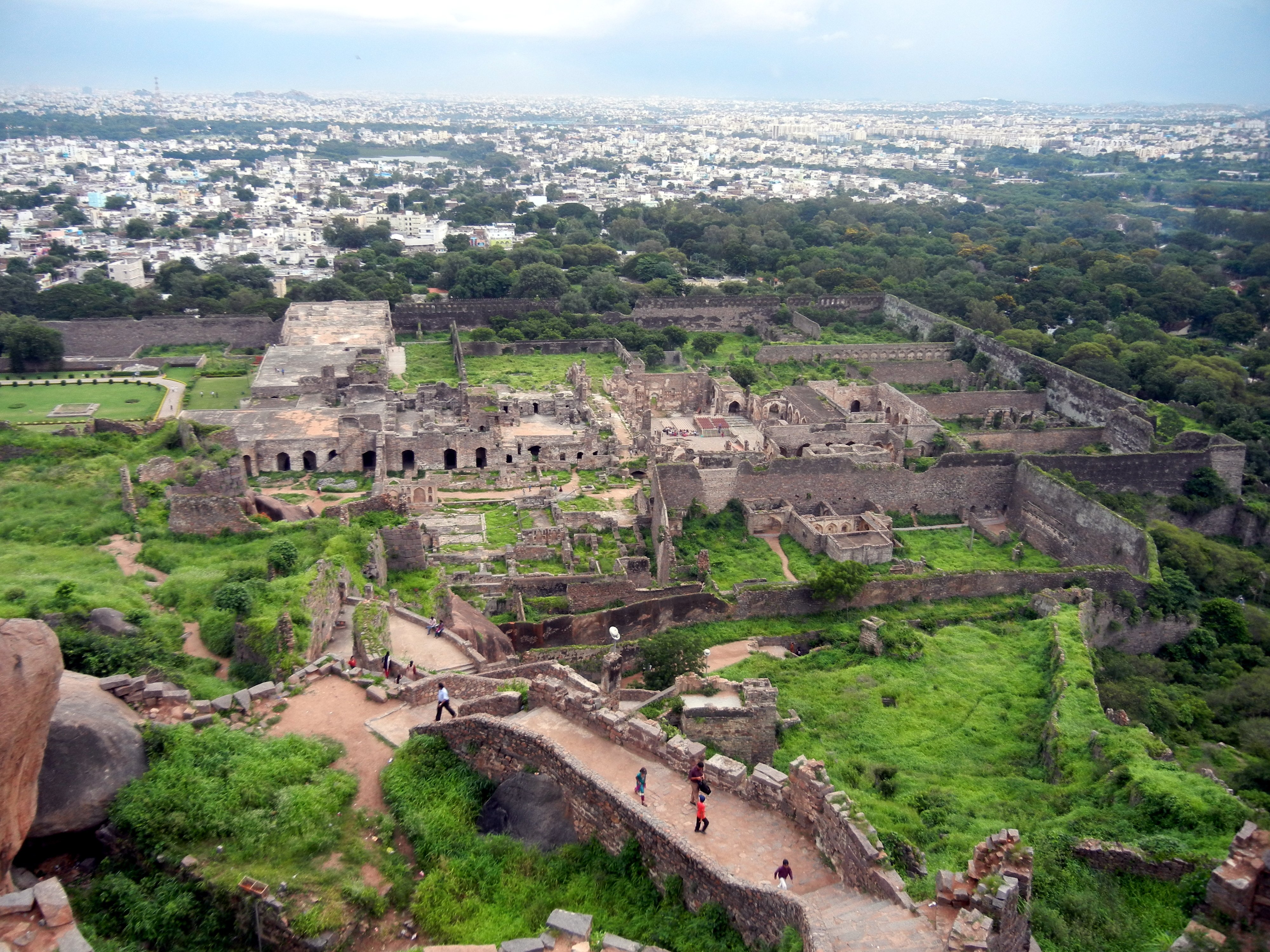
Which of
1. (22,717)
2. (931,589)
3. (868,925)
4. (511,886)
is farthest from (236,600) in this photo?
(931,589)

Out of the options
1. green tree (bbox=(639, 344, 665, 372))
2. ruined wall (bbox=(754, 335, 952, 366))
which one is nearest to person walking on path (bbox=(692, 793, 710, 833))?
green tree (bbox=(639, 344, 665, 372))

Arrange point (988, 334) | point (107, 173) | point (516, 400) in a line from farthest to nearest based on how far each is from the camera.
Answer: point (107, 173) < point (988, 334) < point (516, 400)

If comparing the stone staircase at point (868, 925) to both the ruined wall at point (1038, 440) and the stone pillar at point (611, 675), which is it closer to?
the stone pillar at point (611, 675)

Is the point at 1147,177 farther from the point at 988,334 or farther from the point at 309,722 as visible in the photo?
the point at 309,722

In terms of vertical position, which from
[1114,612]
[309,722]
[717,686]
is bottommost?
[1114,612]

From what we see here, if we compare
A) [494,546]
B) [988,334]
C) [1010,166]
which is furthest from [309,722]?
[1010,166]

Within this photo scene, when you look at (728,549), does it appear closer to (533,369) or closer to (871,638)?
(871,638)

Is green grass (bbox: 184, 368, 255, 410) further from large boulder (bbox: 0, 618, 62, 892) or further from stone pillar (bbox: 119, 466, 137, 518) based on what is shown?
large boulder (bbox: 0, 618, 62, 892)
